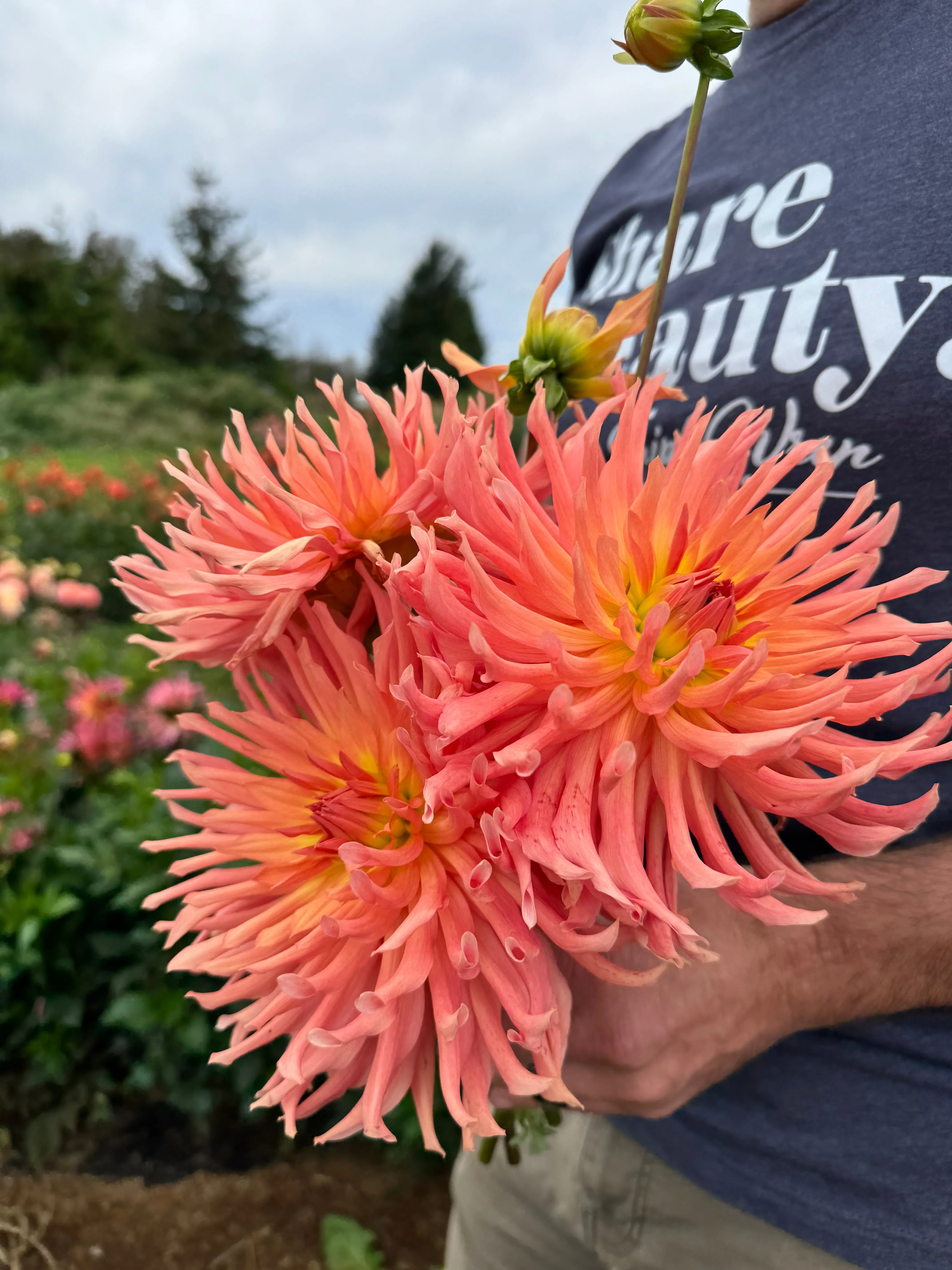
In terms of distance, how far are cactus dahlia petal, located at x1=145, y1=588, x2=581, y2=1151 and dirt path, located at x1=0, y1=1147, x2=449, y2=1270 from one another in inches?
70.2

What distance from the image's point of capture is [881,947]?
0.70m

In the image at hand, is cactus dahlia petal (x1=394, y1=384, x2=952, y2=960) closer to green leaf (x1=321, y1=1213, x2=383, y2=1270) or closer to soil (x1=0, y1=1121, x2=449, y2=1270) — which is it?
green leaf (x1=321, y1=1213, x2=383, y2=1270)

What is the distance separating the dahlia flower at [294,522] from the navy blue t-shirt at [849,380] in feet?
1.09

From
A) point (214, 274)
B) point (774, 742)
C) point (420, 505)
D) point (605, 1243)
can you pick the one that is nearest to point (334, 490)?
point (420, 505)

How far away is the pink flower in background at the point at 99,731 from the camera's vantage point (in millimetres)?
2059

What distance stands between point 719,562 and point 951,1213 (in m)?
0.66

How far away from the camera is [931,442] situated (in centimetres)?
74

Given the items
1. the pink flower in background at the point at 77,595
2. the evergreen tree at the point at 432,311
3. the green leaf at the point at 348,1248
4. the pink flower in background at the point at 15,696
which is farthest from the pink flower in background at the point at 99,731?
the evergreen tree at the point at 432,311

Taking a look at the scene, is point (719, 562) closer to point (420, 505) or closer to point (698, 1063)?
point (420, 505)

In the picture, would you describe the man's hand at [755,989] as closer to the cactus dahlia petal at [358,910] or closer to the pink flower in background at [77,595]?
the cactus dahlia petal at [358,910]

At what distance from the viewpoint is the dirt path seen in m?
1.86

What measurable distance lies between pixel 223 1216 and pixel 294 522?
2.12m

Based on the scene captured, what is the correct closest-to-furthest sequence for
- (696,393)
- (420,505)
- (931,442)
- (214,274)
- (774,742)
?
(774,742) → (420,505) → (931,442) → (696,393) → (214,274)

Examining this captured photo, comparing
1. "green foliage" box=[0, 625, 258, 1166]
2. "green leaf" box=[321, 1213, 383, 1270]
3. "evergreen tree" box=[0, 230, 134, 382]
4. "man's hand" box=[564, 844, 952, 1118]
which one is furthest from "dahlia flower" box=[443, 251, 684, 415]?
"evergreen tree" box=[0, 230, 134, 382]
